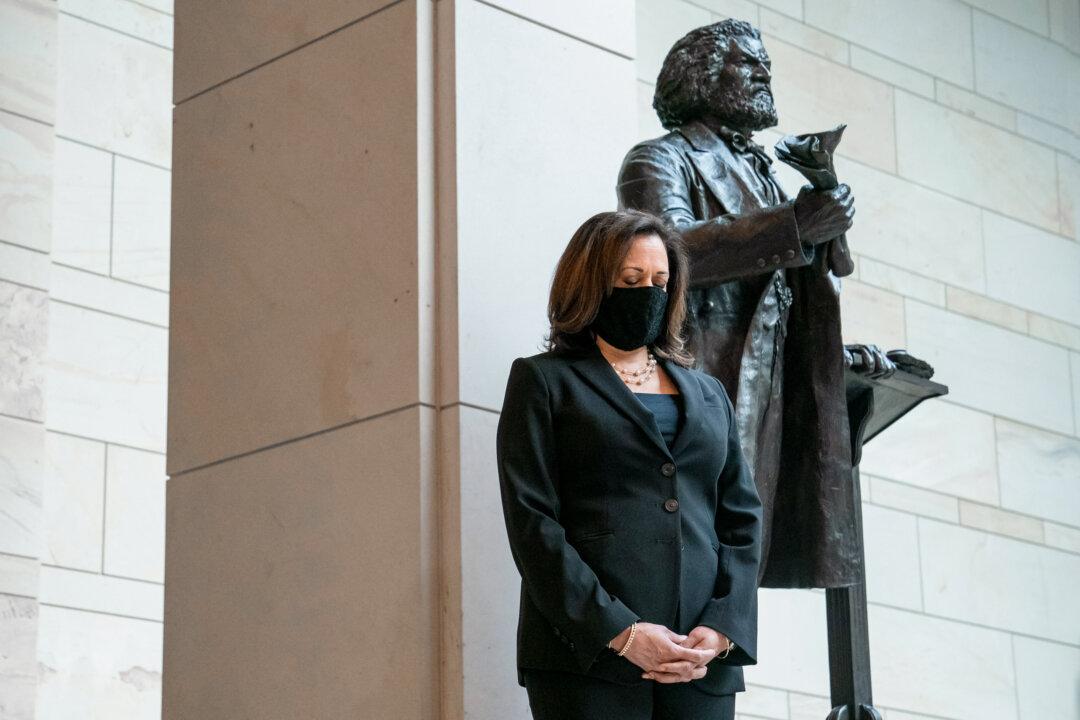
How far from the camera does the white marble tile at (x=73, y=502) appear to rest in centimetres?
791

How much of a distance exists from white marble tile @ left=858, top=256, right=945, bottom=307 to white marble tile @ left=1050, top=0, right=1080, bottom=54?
222 cm

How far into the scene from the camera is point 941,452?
10.6m

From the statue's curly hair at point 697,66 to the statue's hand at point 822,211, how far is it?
0.58 m

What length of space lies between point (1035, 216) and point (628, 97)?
255 inches

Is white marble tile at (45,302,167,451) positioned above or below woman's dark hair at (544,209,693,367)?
above

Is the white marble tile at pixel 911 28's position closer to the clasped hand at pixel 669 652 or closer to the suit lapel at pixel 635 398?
the suit lapel at pixel 635 398

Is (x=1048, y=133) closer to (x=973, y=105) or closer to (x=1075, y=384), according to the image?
(x=973, y=105)

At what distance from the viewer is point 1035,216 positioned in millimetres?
11727

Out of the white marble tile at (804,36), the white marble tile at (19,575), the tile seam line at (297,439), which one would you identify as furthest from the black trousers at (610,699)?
the white marble tile at (804,36)

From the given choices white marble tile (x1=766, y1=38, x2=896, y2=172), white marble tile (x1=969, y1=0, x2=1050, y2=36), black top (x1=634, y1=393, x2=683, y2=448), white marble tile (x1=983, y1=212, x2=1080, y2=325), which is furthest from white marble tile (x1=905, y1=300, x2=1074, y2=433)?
black top (x1=634, y1=393, x2=683, y2=448)

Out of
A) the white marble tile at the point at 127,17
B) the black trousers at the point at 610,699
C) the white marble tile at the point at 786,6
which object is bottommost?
the black trousers at the point at 610,699

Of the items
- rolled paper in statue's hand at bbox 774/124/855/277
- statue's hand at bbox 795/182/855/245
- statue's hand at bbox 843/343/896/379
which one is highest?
rolled paper in statue's hand at bbox 774/124/855/277

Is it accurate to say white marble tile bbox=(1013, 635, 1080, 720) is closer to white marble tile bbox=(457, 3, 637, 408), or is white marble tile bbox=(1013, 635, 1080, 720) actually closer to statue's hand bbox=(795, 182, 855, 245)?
white marble tile bbox=(457, 3, 637, 408)

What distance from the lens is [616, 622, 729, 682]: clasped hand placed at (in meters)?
4.02
